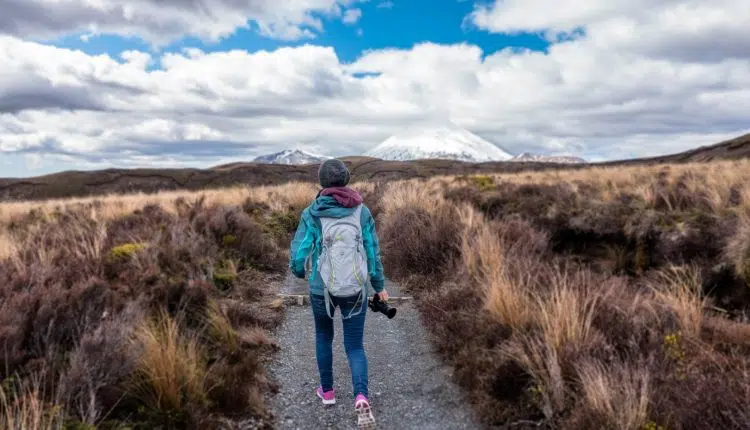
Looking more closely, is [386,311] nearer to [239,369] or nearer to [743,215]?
[239,369]

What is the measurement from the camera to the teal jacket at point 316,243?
4062 mm

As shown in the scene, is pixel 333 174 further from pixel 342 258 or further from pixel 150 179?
Result: pixel 150 179

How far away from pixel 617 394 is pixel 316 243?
245 centimetres

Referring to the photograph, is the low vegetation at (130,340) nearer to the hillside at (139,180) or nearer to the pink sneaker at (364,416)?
the pink sneaker at (364,416)

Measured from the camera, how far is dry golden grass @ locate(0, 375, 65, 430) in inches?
107

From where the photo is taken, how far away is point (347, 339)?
4.25m

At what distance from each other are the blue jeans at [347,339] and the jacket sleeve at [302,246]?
1.00 feet

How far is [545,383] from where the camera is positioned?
3.76 metres

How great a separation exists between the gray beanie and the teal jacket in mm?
157

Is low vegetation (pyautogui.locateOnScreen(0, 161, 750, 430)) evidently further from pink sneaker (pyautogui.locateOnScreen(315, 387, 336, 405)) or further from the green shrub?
pink sneaker (pyautogui.locateOnScreen(315, 387, 336, 405))

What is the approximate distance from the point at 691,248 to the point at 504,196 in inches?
199

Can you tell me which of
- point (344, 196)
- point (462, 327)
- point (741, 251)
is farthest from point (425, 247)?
point (344, 196)

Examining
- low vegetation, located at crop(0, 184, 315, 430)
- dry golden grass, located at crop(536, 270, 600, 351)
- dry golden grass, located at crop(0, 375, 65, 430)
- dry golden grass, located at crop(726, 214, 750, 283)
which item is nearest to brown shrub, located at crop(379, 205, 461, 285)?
low vegetation, located at crop(0, 184, 315, 430)

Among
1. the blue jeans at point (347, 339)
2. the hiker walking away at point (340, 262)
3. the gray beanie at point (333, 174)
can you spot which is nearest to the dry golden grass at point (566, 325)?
the hiker walking away at point (340, 262)
